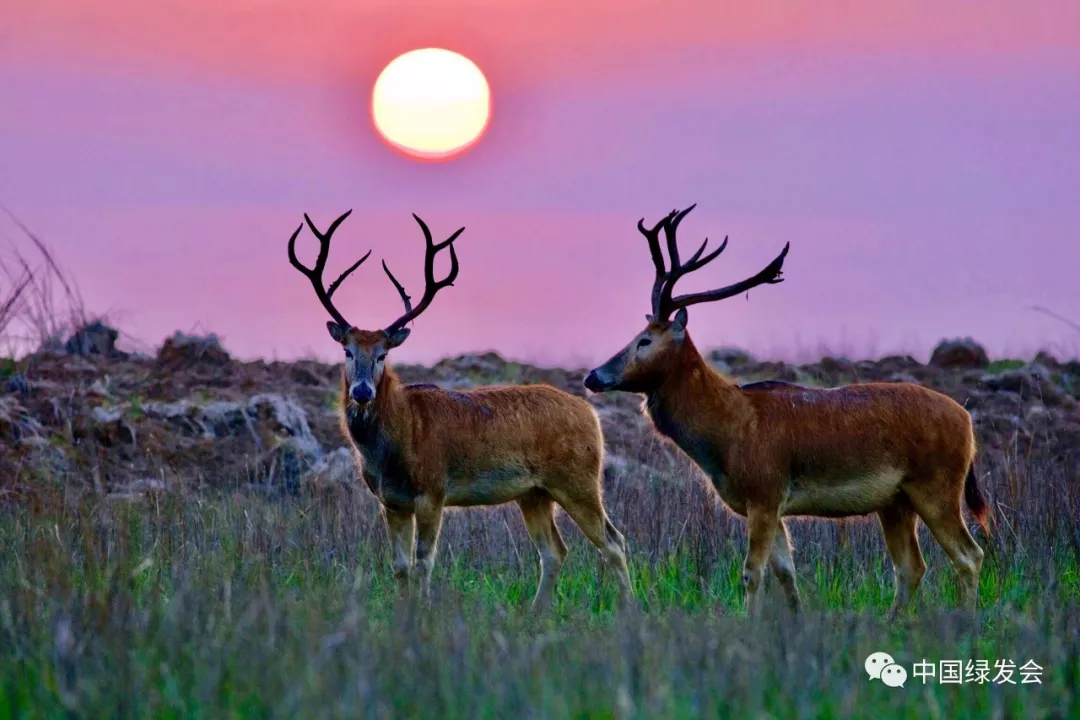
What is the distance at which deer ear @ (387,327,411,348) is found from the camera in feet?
39.2

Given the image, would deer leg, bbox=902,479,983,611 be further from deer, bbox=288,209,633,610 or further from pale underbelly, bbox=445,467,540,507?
pale underbelly, bbox=445,467,540,507

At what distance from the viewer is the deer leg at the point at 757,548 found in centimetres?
1031

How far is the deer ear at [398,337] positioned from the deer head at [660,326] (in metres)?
1.75

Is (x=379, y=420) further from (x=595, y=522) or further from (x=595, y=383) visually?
(x=595, y=522)

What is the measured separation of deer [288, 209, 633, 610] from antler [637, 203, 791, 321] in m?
1.41

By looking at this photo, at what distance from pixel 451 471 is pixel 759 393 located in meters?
2.49

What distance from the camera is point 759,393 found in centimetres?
1113

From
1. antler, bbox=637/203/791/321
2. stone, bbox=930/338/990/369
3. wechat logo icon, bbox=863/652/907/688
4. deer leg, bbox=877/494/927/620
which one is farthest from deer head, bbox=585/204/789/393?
stone, bbox=930/338/990/369

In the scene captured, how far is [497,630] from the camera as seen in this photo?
27.1ft

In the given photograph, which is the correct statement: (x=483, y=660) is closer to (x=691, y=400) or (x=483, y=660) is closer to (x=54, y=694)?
(x=54, y=694)

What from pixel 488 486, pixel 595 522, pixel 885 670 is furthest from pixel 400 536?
pixel 885 670

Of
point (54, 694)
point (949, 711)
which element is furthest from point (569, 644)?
point (54, 694)

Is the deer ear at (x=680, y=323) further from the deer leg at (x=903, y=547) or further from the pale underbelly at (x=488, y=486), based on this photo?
the deer leg at (x=903, y=547)

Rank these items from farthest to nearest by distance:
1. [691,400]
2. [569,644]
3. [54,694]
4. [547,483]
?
[547,483] < [691,400] < [569,644] < [54,694]
